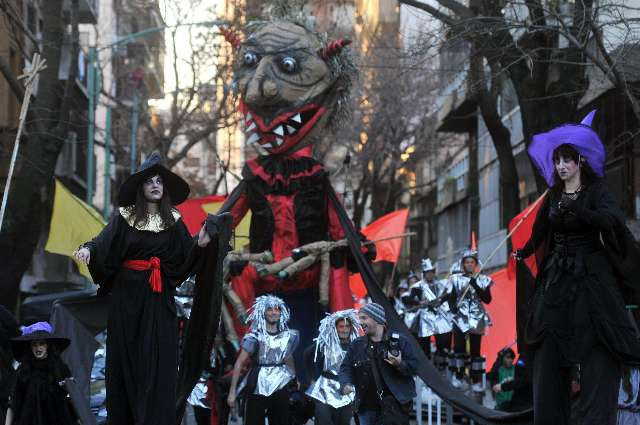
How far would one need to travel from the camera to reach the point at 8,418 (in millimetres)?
11555

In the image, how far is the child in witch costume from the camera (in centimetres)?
1160

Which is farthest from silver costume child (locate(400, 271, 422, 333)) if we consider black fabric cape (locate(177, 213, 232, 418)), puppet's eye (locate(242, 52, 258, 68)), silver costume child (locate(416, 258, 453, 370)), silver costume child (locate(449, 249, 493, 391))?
black fabric cape (locate(177, 213, 232, 418))

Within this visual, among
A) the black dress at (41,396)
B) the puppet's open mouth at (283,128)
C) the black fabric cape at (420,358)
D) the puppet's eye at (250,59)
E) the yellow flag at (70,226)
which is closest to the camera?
the black fabric cape at (420,358)

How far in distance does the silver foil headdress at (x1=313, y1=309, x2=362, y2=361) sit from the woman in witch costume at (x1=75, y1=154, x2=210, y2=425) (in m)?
3.14

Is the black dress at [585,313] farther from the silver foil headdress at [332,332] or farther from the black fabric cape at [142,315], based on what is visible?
the silver foil headdress at [332,332]

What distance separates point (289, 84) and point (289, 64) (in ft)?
0.77

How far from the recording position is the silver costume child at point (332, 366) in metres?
12.1

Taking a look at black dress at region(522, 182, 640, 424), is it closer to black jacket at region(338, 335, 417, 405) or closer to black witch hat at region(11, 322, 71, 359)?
black jacket at region(338, 335, 417, 405)

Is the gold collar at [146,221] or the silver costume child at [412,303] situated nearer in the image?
the gold collar at [146,221]

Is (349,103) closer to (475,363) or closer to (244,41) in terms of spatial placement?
(244,41)

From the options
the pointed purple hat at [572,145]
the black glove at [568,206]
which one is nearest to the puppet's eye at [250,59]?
the pointed purple hat at [572,145]

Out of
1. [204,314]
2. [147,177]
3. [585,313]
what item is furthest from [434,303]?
[585,313]

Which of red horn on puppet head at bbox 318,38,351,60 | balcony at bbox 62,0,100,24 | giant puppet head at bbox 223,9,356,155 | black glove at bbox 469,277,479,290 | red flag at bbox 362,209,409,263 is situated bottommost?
black glove at bbox 469,277,479,290

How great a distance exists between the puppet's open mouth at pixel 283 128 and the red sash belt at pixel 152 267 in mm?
5168
